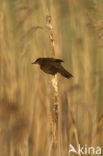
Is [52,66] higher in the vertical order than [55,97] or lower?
higher

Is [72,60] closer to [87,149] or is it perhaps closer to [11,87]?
[11,87]

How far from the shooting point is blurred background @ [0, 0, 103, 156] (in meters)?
0.97

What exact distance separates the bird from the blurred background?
0.03 m

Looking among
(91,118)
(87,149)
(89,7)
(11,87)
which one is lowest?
(87,149)

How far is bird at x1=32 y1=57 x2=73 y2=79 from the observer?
0.95m

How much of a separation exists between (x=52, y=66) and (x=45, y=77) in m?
0.07

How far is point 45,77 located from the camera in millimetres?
989

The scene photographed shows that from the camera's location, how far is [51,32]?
0.96 m

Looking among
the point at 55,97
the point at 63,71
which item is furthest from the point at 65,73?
the point at 55,97

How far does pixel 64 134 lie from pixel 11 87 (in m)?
0.33

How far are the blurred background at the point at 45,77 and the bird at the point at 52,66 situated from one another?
29 mm

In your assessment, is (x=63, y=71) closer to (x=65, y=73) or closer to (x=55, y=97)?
(x=65, y=73)

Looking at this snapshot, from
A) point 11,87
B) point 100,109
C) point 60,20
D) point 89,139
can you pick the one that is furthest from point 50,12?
point 89,139

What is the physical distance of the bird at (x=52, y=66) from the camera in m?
0.95
